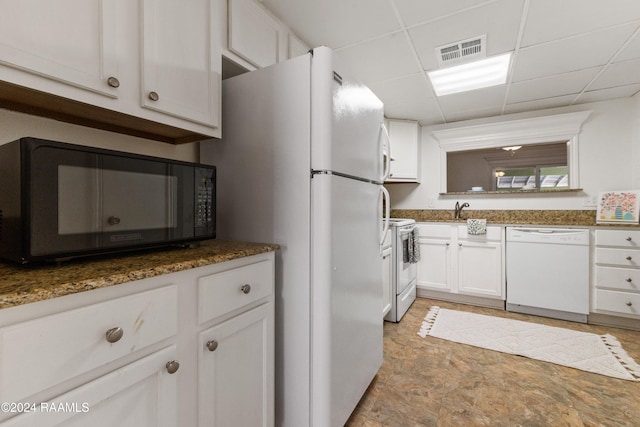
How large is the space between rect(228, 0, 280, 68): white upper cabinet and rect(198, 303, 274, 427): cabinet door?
131 centimetres

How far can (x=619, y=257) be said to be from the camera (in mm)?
2543

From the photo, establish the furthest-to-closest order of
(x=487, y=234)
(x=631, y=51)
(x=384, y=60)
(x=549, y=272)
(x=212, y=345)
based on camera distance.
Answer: (x=487, y=234) < (x=549, y=272) < (x=384, y=60) < (x=631, y=51) < (x=212, y=345)

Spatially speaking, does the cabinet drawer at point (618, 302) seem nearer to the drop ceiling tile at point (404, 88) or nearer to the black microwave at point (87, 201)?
the drop ceiling tile at point (404, 88)

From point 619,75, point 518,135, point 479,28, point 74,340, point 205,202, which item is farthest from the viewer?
point 518,135

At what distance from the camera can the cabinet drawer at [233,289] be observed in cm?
87

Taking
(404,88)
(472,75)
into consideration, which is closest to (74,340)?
(404,88)

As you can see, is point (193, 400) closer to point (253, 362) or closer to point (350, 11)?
point (253, 362)

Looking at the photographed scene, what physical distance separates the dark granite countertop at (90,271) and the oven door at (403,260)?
198 centimetres

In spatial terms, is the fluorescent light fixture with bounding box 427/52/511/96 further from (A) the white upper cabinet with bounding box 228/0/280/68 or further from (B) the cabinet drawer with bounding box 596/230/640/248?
(B) the cabinet drawer with bounding box 596/230/640/248

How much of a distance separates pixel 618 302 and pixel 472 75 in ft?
7.99

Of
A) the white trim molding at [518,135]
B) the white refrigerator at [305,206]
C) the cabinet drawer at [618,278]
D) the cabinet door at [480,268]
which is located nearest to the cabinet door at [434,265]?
the cabinet door at [480,268]

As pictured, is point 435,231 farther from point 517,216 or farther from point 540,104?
point 540,104

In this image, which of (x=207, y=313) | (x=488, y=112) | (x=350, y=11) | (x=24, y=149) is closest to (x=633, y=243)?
(x=488, y=112)

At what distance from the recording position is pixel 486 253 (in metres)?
3.09
